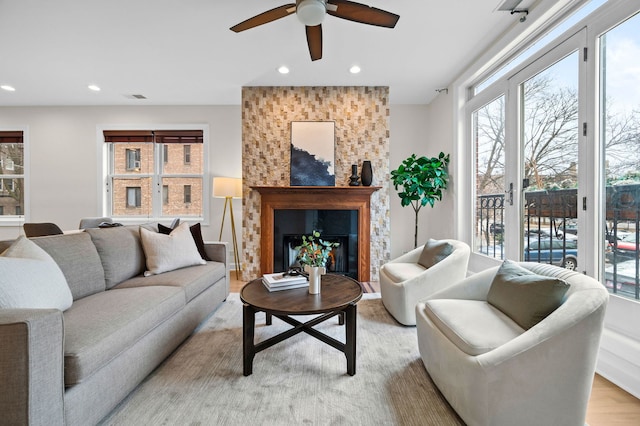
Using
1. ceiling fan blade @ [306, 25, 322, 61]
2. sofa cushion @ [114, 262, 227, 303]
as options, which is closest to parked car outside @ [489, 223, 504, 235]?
ceiling fan blade @ [306, 25, 322, 61]

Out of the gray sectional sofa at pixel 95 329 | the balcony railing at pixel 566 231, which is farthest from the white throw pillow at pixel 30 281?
the balcony railing at pixel 566 231

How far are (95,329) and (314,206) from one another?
2.76 metres

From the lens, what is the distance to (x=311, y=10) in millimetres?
1854

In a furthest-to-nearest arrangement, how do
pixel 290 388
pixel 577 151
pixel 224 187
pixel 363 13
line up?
pixel 224 187
pixel 577 151
pixel 363 13
pixel 290 388

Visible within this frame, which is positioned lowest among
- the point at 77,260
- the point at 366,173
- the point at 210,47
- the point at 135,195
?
the point at 77,260

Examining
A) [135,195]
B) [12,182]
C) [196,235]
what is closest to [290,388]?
[196,235]

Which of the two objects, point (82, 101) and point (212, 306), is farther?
point (82, 101)

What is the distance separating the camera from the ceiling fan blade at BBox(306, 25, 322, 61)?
86.5 inches

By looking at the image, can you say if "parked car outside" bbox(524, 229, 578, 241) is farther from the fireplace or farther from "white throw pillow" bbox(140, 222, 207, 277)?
"white throw pillow" bbox(140, 222, 207, 277)

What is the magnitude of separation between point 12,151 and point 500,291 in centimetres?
707

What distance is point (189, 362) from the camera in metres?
1.86

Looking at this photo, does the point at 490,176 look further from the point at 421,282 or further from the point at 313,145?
the point at 313,145

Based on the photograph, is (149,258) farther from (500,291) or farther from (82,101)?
(82,101)

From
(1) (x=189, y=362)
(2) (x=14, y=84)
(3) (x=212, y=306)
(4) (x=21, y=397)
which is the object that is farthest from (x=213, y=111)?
(4) (x=21, y=397)
